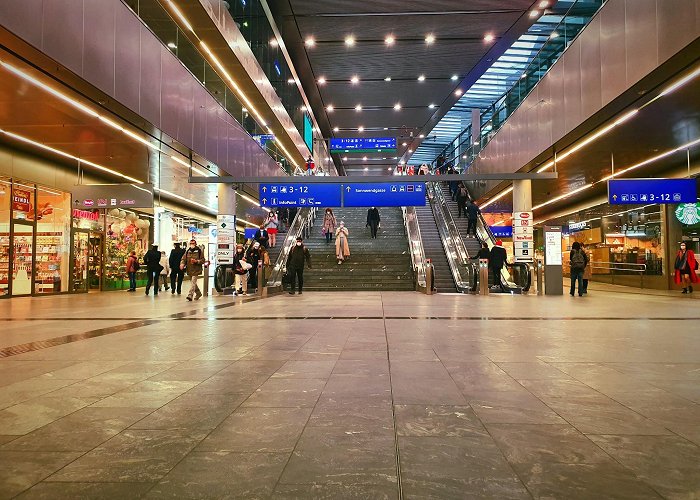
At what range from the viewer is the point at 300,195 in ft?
62.3

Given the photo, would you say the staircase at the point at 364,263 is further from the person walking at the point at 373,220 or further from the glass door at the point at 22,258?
the glass door at the point at 22,258

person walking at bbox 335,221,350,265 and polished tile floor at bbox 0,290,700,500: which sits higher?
person walking at bbox 335,221,350,265

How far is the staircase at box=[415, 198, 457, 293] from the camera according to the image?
1739cm

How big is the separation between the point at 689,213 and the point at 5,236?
2152cm

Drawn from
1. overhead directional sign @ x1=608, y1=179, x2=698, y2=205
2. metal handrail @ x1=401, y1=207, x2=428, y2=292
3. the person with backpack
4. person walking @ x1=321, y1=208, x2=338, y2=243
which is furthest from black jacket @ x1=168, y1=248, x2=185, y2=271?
overhead directional sign @ x1=608, y1=179, x2=698, y2=205

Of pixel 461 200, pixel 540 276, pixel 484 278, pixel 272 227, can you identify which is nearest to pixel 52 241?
pixel 272 227

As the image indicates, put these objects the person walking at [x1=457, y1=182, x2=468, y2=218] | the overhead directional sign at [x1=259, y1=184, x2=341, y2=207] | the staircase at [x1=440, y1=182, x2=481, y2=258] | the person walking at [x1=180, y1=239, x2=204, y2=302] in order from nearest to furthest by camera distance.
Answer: the person walking at [x1=180, y1=239, x2=204, y2=302] < the overhead directional sign at [x1=259, y1=184, x2=341, y2=207] < the staircase at [x1=440, y1=182, x2=481, y2=258] < the person walking at [x1=457, y1=182, x2=468, y2=218]

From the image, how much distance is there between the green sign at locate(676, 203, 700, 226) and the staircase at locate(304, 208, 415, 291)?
31.5ft

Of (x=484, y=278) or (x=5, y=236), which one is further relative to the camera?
(x=484, y=278)

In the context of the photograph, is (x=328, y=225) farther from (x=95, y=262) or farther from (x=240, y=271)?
(x=95, y=262)

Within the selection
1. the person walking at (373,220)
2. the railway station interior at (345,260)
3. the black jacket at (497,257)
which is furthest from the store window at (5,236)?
the black jacket at (497,257)

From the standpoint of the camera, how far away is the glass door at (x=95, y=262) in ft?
59.3

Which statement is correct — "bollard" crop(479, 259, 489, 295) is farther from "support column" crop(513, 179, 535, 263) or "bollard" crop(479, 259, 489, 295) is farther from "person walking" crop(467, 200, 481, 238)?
"person walking" crop(467, 200, 481, 238)

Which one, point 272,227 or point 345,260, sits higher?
point 272,227
